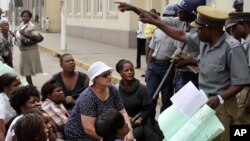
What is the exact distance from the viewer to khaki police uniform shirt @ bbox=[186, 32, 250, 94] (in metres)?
4.34

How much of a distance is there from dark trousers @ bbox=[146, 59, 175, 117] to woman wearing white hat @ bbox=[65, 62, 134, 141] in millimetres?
1899

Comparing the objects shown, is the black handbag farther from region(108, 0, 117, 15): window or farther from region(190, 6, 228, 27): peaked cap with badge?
region(108, 0, 117, 15): window

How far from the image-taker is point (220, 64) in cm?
439

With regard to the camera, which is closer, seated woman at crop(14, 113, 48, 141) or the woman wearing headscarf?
seated woman at crop(14, 113, 48, 141)

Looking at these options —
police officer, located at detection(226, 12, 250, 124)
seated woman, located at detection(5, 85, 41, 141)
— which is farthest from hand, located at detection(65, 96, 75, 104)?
police officer, located at detection(226, 12, 250, 124)

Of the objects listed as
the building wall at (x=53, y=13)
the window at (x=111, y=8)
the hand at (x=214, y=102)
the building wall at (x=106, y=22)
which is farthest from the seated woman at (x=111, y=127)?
the building wall at (x=53, y=13)

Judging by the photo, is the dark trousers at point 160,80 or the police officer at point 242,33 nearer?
the police officer at point 242,33

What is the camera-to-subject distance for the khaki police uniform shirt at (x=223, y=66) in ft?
14.2

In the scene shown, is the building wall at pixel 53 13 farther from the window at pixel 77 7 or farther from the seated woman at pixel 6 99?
the seated woman at pixel 6 99

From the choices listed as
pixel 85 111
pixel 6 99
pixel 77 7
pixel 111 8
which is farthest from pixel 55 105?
pixel 77 7

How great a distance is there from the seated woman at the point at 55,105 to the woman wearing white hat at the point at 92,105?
452 millimetres

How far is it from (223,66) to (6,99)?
2106 mm

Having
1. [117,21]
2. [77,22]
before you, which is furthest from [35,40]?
[77,22]

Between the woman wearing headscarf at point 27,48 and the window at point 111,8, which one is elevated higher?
the window at point 111,8
